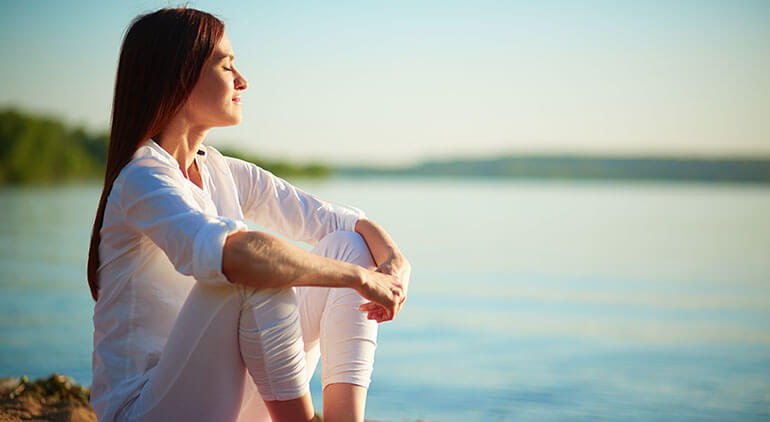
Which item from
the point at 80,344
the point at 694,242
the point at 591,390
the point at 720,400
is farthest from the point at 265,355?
the point at 694,242

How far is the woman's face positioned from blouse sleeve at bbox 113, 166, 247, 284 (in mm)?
247

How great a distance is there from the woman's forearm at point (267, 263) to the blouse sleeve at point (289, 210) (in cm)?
58

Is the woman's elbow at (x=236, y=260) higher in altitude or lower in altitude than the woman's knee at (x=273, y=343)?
higher

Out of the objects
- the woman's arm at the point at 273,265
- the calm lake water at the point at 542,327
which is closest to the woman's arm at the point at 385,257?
the woman's arm at the point at 273,265

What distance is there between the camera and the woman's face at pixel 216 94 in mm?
1598

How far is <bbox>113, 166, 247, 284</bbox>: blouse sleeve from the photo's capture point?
129cm

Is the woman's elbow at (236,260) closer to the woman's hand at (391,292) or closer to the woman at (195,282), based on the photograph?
the woman at (195,282)

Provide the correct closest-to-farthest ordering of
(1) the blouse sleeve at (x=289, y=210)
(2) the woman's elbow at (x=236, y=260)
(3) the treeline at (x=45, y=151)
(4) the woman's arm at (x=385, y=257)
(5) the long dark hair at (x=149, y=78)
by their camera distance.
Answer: (2) the woman's elbow at (x=236, y=260)
(5) the long dark hair at (x=149, y=78)
(4) the woman's arm at (x=385, y=257)
(1) the blouse sleeve at (x=289, y=210)
(3) the treeline at (x=45, y=151)

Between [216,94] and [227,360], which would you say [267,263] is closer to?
[227,360]

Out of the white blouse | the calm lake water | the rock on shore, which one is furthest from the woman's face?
the calm lake water

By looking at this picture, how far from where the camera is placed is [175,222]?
1330 millimetres

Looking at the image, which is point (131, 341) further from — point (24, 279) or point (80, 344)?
point (24, 279)

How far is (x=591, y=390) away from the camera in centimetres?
372

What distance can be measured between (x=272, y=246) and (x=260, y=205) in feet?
2.21
